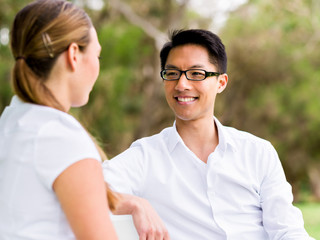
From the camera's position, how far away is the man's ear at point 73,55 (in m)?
1.11

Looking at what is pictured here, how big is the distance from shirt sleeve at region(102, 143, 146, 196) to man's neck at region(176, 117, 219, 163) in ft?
0.77

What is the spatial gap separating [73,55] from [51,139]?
23 centimetres

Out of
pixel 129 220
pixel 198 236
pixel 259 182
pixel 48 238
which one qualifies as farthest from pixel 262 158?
pixel 48 238

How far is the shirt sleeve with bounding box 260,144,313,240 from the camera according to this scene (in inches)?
71.2

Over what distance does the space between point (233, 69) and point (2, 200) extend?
33.3ft

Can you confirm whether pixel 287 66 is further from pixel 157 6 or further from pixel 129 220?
pixel 129 220

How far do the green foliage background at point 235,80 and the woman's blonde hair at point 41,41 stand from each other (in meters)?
8.94

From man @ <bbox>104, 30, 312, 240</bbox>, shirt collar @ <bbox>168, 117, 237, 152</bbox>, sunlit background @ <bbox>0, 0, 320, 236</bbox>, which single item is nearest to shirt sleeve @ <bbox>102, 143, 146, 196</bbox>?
man @ <bbox>104, 30, 312, 240</bbox>

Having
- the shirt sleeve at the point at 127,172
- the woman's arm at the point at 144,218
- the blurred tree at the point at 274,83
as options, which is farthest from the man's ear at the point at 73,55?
the blurred tree at the point at 274,83

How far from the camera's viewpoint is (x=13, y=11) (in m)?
8.09

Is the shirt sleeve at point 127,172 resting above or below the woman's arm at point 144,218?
above

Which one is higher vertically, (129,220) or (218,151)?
(218,151)

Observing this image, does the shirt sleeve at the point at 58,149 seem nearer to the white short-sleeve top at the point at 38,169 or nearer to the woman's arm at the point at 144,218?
the white short-sleeve top at the point at 38,169

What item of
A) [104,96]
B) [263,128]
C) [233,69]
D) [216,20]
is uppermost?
[216,20]
